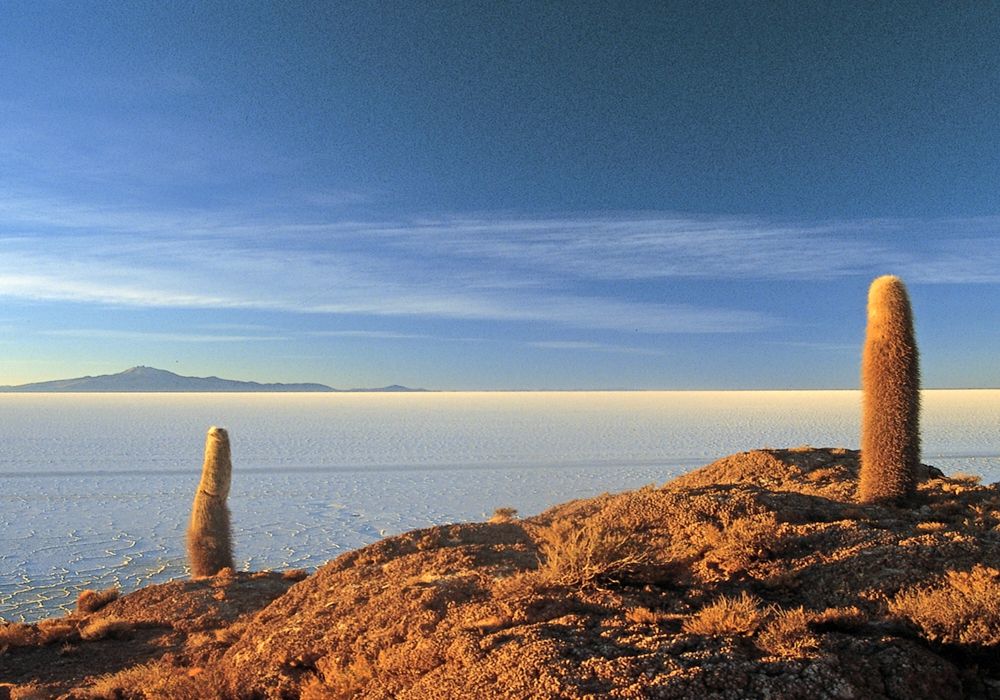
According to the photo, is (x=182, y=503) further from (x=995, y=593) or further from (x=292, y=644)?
(x=995, y=593)

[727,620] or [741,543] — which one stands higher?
[741,543]

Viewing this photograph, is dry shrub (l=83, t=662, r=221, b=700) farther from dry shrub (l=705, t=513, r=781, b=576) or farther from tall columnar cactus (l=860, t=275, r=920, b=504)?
tall columnar cactus (l=860, t=275, r=920, b=504)

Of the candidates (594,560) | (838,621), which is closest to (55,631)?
(594,560)

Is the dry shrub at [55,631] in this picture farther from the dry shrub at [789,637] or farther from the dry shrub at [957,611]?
the dry shrub at [957,611]

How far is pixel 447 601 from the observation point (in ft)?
22.5

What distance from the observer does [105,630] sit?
970cm

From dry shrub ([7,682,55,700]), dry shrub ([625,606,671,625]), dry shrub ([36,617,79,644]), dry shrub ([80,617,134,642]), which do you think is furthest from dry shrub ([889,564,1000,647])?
dry shrub ([36,617,79,644])

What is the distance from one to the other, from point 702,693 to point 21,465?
36855 mm

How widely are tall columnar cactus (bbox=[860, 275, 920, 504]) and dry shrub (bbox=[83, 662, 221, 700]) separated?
812 centimetres

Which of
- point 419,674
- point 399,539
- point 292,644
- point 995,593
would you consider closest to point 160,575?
point 399,539

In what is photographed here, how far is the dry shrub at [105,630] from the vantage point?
9.62 meters

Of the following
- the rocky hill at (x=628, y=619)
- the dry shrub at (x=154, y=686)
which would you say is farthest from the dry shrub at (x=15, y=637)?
the dry shrub at (x=154, y=686)

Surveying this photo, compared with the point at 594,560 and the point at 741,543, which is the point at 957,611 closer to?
the point at 741,543

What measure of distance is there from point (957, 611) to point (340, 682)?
4.97 metres
